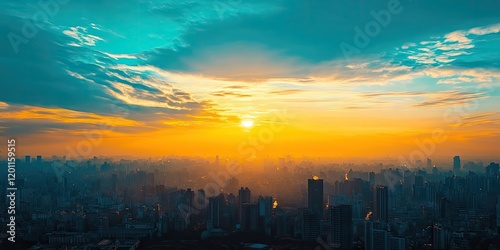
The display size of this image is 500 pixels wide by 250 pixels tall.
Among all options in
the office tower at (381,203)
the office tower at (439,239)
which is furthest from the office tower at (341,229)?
the office tower at (381,203)

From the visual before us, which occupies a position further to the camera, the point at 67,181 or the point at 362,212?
the point at 67,181

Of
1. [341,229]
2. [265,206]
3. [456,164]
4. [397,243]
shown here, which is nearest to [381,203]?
[265,206]

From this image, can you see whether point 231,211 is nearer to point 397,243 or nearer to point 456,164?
point 397,243

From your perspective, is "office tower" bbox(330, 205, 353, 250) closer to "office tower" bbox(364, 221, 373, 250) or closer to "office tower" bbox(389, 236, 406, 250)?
"office tower" bbox(364, 221, 373, 250)

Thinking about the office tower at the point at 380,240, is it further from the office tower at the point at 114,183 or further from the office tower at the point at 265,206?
the office tower at the point at 114,183

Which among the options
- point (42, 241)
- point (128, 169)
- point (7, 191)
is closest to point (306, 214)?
point (42, 241)

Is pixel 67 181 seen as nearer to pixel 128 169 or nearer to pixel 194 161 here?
pixel 128 169
